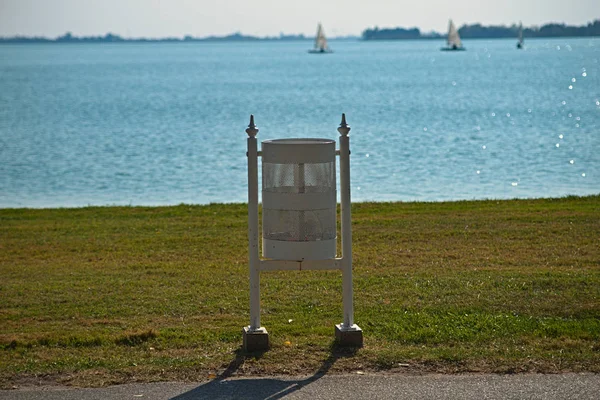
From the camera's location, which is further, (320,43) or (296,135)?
(320,43)

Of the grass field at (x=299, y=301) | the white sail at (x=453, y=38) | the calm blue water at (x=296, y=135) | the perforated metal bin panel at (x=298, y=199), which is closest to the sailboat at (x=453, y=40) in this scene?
the white sail at (x=453, y=38)

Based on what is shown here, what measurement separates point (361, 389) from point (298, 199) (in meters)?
1.43

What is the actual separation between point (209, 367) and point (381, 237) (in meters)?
5.76

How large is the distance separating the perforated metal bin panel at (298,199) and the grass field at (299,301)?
0.70m

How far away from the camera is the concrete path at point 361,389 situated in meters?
5.56

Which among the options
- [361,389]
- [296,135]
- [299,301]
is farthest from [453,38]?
[361,389]

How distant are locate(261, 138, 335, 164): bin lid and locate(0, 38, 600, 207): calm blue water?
15774 millimetres

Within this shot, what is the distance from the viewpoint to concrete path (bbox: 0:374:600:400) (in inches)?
219

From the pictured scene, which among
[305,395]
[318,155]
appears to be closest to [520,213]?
[318,155]

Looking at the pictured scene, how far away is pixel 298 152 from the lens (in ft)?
21.1

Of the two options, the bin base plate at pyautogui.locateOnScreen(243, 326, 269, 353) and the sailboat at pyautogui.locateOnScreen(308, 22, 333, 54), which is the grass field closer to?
the bin base plate at pyautogui.locateOnScreen(243, 326, 269, 353)

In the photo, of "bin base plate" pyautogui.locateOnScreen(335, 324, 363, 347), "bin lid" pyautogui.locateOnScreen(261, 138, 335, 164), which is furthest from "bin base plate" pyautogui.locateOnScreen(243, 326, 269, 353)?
"bin lid" pyautogui.locateOnScreen(261, 138, 335, 164)

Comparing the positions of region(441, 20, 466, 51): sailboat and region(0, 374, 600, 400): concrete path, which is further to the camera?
region(441, 20, 466, 51): sailboat

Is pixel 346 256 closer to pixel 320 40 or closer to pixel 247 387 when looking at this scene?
pixel 247 387
